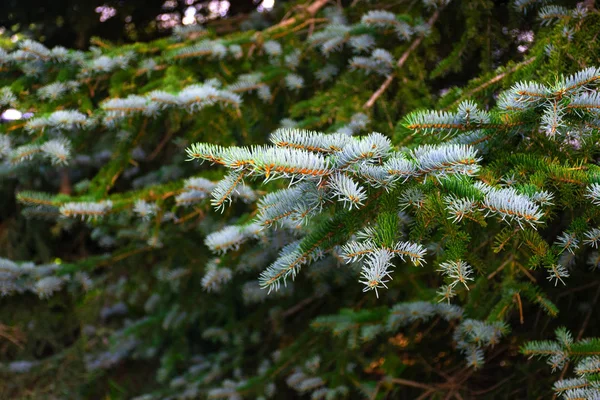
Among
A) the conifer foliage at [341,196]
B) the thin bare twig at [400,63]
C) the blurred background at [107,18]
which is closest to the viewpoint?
the conifer foliage at [341,196]

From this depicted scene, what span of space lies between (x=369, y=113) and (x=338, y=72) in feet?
1.35

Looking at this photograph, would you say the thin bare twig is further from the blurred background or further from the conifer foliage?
the blurred background

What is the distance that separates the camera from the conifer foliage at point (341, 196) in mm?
1088

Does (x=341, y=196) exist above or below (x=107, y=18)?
above

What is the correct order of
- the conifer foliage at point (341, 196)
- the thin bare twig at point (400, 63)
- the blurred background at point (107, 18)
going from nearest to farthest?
1. the conifer foliage at point (341, 196)
2. the thin bare twig at point (400, 63)
3. the blurred background at point (107, 18)

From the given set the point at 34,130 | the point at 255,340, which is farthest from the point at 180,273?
the point at 34,130

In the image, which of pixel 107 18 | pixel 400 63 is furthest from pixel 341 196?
pixel 107 18

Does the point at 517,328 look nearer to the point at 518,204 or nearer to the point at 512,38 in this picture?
the point at 512,38

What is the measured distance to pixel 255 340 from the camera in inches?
136

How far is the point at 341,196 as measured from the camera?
44.0 inches

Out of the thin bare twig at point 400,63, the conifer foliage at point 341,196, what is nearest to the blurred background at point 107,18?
the conifer foliage at point 341,196

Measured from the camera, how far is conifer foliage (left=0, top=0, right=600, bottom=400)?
1088 mm

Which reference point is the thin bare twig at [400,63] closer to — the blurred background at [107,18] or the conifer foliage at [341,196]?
the conifer foliage at [341,196]

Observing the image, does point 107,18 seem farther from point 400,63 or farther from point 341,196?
point 341,196
